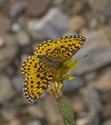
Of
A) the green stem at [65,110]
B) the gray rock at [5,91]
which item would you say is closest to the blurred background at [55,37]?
the gray rock at [5,91]

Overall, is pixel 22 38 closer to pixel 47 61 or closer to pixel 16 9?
pixel 16 9

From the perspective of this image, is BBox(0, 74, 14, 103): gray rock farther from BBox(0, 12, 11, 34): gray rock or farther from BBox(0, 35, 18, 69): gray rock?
BBox(0, 12, 11, 34): gray rock

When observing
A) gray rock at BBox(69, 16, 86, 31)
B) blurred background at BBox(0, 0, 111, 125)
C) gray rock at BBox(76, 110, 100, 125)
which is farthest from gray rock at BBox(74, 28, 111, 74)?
gray rock at BBox(76, 110, 100, 125)

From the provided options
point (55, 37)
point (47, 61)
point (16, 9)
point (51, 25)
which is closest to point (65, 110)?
point (47, 61)

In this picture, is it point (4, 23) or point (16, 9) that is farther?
point (16, 9)

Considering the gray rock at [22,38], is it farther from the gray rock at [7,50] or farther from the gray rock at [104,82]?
the gray rock at [104,82]

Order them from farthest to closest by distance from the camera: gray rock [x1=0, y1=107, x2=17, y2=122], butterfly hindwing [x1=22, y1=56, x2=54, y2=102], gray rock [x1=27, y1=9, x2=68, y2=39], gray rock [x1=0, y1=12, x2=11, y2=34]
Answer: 1. gray rock [x1=0, y1=12, x2=11, y2=34]
2. gray rock [x1=27, y1=9, x2=68, y2=39]
3. gray rock [x1=0, y1=107, x2=17, y2=122]
4. butterfly hindwing [x1=22, y1=56, x2=54, y2=102]

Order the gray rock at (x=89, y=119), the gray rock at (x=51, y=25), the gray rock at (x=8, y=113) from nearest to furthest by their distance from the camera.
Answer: the gray rock at (x=89, y=119)
the gray rock at (x=8, y=113)
the gray rock at (x=51, y=25)

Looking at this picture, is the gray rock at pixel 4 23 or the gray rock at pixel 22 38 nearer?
the gray rock at pixel 22 38
